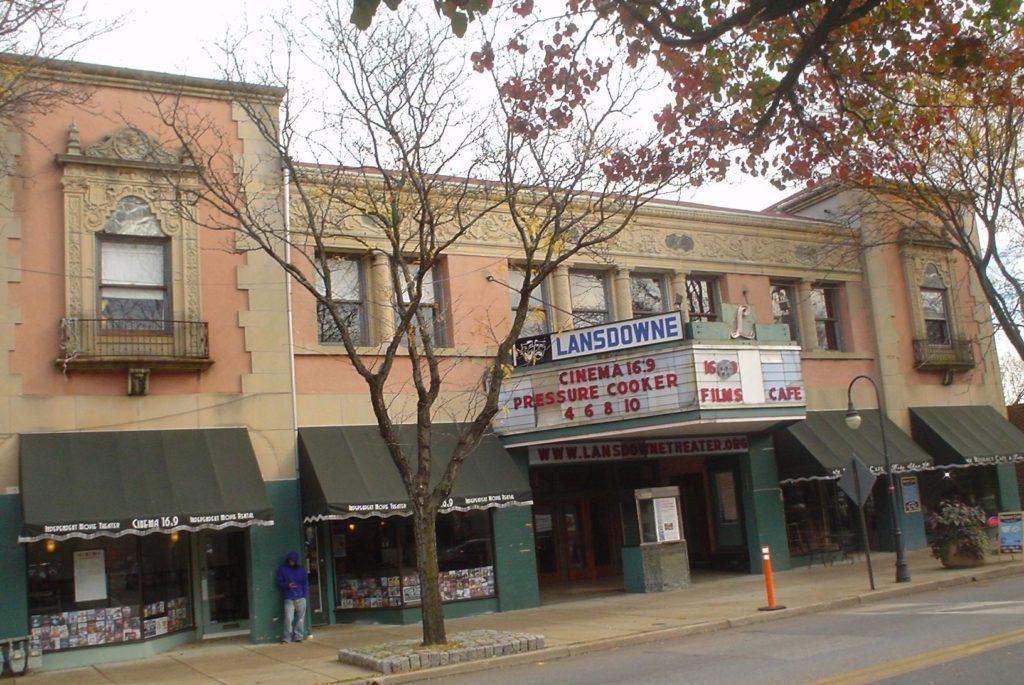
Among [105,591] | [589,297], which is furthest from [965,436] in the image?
[105,591]

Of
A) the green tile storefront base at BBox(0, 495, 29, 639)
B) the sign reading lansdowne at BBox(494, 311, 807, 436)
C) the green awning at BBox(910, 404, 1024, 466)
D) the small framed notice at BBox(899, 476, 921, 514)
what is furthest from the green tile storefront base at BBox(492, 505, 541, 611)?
the green awning at BBox(910, 404, 1024, 466)

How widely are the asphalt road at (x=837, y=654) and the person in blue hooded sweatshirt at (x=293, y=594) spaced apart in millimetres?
4738

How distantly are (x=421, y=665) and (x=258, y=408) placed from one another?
21.5 ft

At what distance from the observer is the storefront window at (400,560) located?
19156 mm

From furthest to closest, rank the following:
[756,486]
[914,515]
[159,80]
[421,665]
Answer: [914,515]
[756,486]
[159,80]
[421,665]

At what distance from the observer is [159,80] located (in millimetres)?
18172

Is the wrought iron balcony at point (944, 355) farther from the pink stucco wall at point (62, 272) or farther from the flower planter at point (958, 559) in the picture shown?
the pink stucco wall at point (62, 272)

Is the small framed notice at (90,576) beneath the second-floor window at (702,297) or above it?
beneath

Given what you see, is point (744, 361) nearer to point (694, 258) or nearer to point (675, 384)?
point (675, 384)

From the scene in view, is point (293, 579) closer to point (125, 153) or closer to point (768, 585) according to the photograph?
point (125, 153)

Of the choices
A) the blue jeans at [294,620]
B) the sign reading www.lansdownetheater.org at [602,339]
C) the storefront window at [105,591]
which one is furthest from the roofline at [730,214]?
the storefront window at [105,591]

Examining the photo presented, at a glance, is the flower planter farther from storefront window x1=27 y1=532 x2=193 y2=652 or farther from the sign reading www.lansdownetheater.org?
storefront window x1=27 y1=532 x2=193 y2=652

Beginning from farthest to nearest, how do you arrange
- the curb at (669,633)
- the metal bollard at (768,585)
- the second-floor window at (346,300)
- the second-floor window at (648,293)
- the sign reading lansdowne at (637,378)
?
1. the second-floor window at (648,293)
2. the second-floor window at (346,300)
3. the sign reading lansdowne at (637,378)
4. the metal bollard at (768,585)
5. the curb at (669,633)

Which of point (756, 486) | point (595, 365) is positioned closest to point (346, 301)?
point (595, 365)
